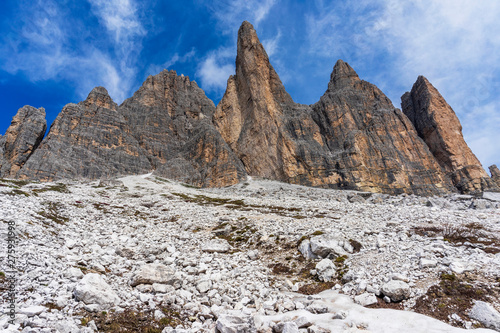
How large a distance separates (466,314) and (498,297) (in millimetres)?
1424

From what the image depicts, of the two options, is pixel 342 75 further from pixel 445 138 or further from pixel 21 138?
pixel 21 138

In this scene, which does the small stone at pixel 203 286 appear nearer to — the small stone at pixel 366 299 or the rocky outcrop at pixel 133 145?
the small stone at pixel 366 299

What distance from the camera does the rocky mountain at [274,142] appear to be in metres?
106

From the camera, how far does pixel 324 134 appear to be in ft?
418

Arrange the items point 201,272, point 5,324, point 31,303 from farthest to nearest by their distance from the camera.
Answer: point 201,272
point 31,303
point 5,324

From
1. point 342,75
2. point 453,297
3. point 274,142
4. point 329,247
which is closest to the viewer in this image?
point 453,297

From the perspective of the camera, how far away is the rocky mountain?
4161 inches

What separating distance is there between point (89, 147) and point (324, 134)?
11777 cm

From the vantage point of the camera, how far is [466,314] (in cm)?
737

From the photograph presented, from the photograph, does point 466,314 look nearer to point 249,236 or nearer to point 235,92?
point 249,236

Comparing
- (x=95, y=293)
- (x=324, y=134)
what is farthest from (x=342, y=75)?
(x=95, y=293)

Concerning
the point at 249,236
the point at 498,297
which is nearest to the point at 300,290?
the point at 498,297

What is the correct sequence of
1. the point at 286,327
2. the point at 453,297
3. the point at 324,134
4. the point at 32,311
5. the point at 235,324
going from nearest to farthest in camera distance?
the point at 32,311
the point at 286,327
the point at 235,324
the point at 453,297
the point at 324,134

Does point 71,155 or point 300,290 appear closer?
point 300,290
